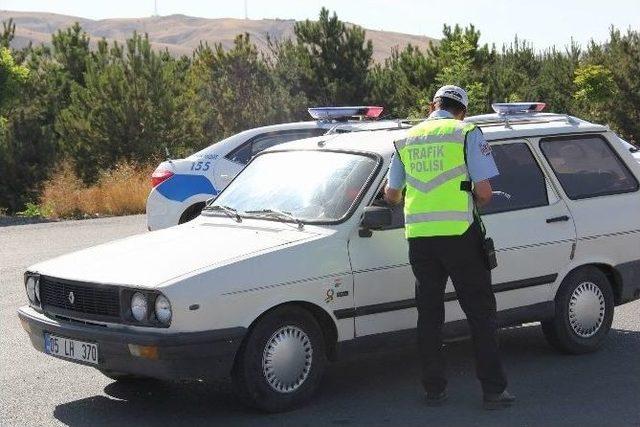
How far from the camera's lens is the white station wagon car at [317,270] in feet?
21.1

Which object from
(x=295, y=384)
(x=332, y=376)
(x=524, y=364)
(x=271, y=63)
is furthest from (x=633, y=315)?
(x=271, y=63)

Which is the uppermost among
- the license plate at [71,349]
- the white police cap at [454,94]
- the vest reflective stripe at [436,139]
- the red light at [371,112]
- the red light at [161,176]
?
the white police cap at [454,94]

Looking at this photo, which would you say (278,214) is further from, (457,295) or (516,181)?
(516,181)

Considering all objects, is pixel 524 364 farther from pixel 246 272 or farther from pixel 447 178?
pixel 246 272

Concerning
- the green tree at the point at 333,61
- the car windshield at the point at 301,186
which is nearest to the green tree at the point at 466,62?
the green tree at the point at 333,61

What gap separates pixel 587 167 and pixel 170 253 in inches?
125

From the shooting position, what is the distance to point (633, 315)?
9.57 m

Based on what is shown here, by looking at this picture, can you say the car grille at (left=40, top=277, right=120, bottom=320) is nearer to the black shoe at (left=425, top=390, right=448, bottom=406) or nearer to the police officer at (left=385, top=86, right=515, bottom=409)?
the police officer at (left=385, top=86, right=515, bottom=409)

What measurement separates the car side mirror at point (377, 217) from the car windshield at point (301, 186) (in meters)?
0.21

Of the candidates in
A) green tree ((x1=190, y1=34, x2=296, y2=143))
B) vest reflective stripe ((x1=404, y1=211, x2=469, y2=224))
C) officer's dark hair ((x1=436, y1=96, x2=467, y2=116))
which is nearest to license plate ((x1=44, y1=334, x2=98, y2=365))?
vest reflective stripe ((x1=404, y1=211, x2=469, y2=224))

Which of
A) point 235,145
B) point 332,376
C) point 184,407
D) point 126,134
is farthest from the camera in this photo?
point 126,134

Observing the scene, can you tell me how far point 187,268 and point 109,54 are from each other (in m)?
26.6

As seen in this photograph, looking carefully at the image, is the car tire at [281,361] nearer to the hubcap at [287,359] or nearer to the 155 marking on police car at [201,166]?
the hubcap at [287,359]

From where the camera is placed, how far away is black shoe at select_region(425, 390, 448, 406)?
680cm
